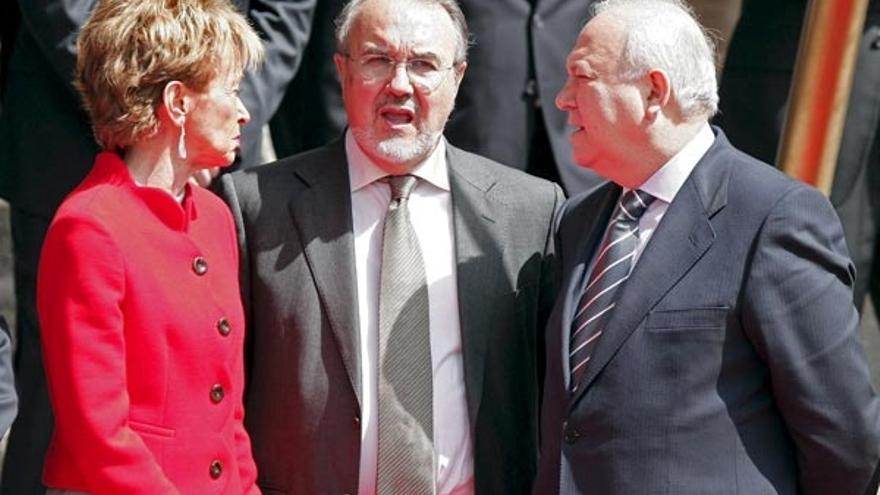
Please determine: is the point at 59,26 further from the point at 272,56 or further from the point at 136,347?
the point at 136,347

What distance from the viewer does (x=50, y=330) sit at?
4199 millimetres

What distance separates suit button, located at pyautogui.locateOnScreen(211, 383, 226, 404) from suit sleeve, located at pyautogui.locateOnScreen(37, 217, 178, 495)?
0.75ft

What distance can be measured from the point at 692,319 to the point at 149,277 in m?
1.16

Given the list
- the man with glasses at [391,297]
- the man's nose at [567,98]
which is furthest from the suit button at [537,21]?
the man's nose at [567,98]

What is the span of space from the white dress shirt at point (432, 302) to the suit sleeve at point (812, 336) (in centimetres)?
81

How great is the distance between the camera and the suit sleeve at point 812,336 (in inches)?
168

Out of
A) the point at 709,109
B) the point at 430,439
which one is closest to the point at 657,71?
the point at 709,109

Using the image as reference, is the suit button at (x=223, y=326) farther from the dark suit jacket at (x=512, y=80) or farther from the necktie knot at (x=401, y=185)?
the dark suit jacket at (x=512, y=80)

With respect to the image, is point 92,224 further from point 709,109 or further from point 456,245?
point 709,109

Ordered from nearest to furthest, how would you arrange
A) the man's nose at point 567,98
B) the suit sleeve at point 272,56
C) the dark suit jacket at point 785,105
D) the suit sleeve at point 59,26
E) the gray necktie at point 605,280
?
the gray necktie at point 605,280 → the man's nose at point 567,98 → the suit sleeve at point 59,26 → the suit sleeve at point 272,56 → the dark suit jacket at point 785,105

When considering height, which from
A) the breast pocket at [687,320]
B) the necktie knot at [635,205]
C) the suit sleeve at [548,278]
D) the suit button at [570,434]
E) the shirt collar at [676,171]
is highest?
the shirt collar at [676,171]

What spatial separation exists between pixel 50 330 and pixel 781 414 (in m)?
1.56

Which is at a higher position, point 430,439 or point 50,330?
point 50,330

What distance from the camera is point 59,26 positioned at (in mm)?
5246
